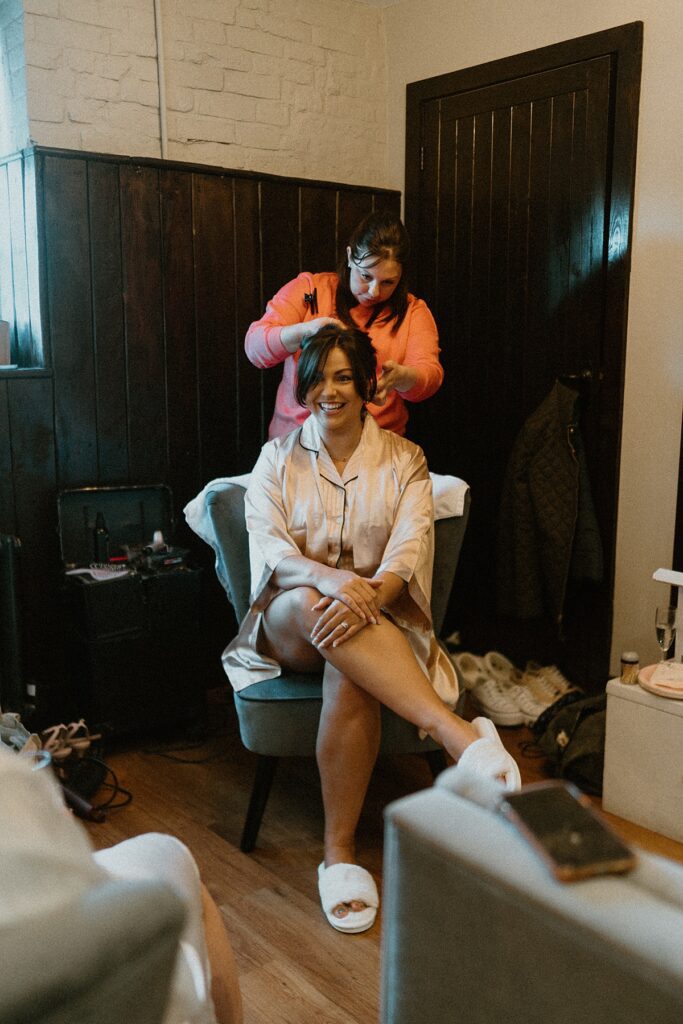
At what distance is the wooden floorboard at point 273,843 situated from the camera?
184 centimetres

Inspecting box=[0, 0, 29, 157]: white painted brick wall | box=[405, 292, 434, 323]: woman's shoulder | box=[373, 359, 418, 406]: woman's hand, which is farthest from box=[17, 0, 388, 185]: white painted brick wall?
box=[373, 359, 418, 406]: woman's hand

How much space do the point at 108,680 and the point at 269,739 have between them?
70 cm

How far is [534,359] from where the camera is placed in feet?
10.6

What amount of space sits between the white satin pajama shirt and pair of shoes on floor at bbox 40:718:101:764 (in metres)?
0.56

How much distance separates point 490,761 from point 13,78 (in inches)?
90.5

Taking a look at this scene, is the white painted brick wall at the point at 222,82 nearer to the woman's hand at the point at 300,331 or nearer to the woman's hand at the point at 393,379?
the woman's hand at the point at 300,331

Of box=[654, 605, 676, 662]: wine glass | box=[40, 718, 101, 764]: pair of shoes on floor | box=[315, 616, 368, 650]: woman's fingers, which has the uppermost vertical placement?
box=[315, 616, 368, 650]: woman's fingers

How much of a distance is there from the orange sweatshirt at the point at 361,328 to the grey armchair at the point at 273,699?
48 centimetres

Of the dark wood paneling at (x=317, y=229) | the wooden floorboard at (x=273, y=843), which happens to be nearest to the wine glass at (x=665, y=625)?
the wooden floorboard at (x=273, y=843)

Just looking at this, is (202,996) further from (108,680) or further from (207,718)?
(207,718)

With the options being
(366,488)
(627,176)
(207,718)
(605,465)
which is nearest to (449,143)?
(627,176)

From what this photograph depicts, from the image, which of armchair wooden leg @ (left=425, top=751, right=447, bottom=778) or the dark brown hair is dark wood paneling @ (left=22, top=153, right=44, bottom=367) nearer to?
the dark brown hair

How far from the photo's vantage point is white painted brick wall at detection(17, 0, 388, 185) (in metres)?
2.78

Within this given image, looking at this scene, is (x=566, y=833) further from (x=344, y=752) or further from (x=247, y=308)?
(x=247, y=308)
